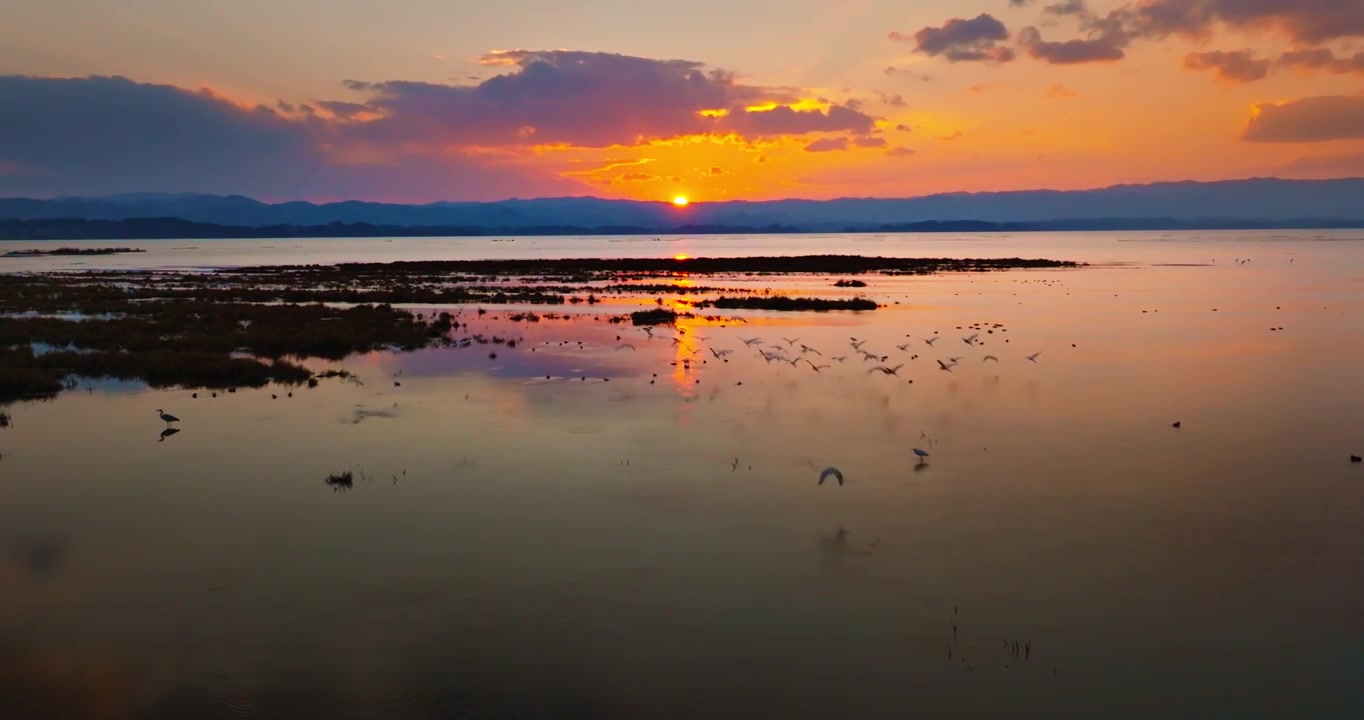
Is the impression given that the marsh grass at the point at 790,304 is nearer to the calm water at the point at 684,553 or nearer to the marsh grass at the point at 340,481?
the calm water at the point at 684,553

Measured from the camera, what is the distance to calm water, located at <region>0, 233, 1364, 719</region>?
8.09 m

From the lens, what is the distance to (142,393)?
21938mm

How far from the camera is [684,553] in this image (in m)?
11.2

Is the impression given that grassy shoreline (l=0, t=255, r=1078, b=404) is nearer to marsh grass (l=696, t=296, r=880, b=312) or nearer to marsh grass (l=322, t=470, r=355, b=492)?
marsh grass (l=696, t=296, r=880, b=312)

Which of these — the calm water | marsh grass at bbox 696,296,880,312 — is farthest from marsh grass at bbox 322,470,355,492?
marsh grass at bbox 696,296,880,312

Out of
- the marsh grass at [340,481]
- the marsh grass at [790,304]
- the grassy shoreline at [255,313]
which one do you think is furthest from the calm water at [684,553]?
the marsh grass at [790,304]

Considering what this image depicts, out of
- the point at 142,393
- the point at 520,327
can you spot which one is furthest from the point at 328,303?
the point at 142,393

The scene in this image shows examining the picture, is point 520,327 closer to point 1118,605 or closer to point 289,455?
point 289,455

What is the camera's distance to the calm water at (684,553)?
318 inches

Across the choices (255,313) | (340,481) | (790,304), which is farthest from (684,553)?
(790,304)

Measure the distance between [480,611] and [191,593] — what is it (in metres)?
3.30

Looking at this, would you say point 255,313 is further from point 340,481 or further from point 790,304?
point 340,481

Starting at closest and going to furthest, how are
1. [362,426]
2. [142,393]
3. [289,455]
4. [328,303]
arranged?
[289,455], [362,426], [142,393], [328,303]

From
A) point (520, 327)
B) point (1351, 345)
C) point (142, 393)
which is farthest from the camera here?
point (520, 327)
